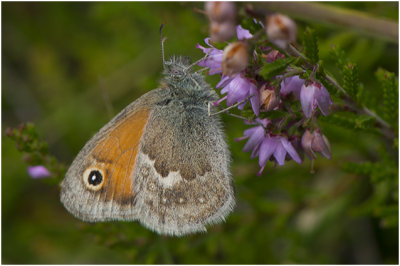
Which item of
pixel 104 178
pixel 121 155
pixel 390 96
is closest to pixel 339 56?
pixel 390 96

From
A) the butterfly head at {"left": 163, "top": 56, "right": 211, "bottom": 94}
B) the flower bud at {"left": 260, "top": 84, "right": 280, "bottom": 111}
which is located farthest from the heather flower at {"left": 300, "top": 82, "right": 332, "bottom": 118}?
the butterfly head at {"left": 163, "top": 56, "right": 211, "bottom": 94}

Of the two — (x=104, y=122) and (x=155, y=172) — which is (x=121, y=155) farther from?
(x=104, y=122)

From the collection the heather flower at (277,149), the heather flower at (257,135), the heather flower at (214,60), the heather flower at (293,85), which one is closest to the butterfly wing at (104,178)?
the heather flower at (214,60)

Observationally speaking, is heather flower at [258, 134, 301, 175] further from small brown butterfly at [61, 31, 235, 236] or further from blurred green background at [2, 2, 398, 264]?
blurred green background at [2, 2, 398, 264]

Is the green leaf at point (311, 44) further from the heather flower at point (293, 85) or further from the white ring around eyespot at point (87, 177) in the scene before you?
the white ring around eyespot at point (87, 177)

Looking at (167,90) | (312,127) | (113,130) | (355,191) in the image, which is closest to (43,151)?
(113,130)
